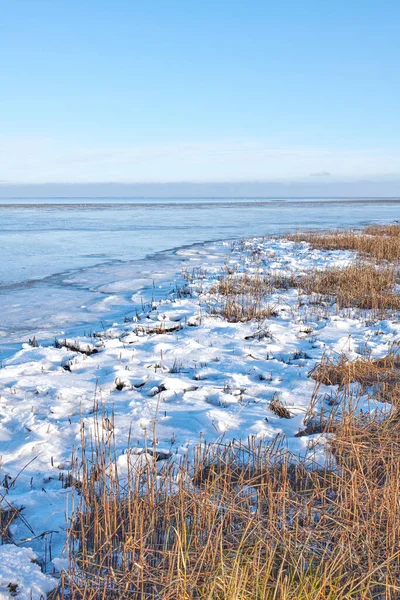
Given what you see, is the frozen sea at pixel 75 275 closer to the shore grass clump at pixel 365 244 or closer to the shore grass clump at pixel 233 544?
the shore grass clump at pixel 233 544

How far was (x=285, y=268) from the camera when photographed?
47.4ft

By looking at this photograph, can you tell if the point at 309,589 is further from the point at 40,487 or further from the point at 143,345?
the point at 143,345

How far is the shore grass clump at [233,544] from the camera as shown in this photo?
2447 millimetres

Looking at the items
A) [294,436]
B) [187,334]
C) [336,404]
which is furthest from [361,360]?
[187,334]

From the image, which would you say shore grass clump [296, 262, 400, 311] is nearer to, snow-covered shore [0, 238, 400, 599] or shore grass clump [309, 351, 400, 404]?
snow-covered shore [0, 238, 400, 599]

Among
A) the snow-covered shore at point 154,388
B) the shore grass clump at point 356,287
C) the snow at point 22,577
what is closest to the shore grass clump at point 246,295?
the snow-covered shore at point 154,388

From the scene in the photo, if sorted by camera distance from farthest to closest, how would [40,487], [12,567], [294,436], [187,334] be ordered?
[187,334]
[294,436]
[40,487]
[12,567]

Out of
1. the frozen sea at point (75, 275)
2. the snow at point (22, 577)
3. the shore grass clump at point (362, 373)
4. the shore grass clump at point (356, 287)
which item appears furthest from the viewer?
the shore grass clump at point (356, 287)

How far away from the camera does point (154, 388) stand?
5.57 meters

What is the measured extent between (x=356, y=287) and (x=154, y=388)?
6.66 m

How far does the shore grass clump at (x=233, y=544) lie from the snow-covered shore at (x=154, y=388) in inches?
11.0

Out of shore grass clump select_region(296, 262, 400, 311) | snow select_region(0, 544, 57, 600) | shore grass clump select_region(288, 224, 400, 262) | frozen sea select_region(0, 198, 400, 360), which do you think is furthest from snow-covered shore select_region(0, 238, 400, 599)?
shore grass clump select_region(288, 224, 400, 262)

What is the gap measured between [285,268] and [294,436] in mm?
10286

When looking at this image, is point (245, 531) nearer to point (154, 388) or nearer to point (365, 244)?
point (154, 388)
